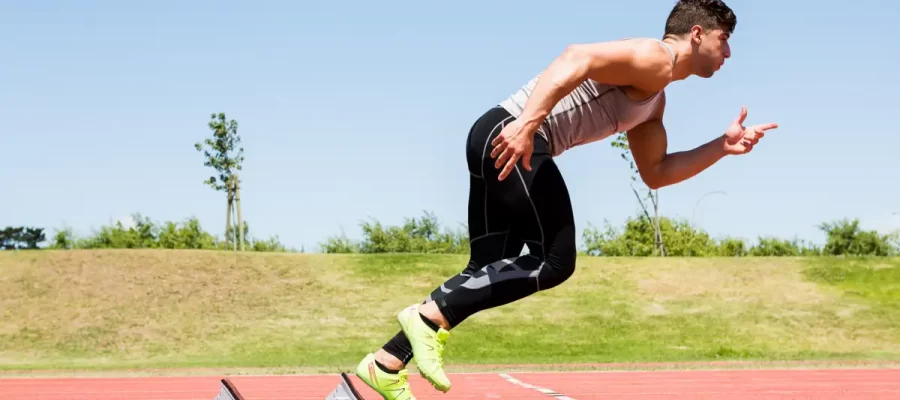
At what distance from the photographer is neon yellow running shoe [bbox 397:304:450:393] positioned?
3.87 metres

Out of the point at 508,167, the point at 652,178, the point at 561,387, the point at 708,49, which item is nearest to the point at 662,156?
the point at 652,178

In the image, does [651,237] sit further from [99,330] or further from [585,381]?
[585,381]

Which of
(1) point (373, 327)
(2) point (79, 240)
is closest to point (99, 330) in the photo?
(1) point (373, 327)

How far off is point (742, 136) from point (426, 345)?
6.12 ft

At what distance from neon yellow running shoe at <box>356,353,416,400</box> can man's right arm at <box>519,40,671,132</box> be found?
42.7 inches

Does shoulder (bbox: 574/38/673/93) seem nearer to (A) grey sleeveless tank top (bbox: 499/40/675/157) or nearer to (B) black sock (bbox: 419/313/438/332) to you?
(A) grey sleeveless tank top (bbox: 499/40/675/157)

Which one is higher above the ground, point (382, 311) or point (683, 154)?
point (683, 154)

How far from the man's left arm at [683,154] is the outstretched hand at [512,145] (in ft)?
3.38

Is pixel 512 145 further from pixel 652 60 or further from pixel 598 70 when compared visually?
pixel 652 60

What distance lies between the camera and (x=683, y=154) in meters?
4.82

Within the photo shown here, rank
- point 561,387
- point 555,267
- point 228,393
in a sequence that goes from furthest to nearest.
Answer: point 561,387 → point 228,393 → point 555,267

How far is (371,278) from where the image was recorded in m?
24.5

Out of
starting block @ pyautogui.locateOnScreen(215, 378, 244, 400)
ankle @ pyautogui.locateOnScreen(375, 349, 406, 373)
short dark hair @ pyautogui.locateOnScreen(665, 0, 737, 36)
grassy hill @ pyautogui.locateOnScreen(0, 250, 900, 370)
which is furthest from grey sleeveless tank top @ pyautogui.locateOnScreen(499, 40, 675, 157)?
grassy hill @ pyautogui.locateOnScreen(0, 250, 900, 370)

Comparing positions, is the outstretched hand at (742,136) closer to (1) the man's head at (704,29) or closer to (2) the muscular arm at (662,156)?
(2) the muscular arm at (662,156)
